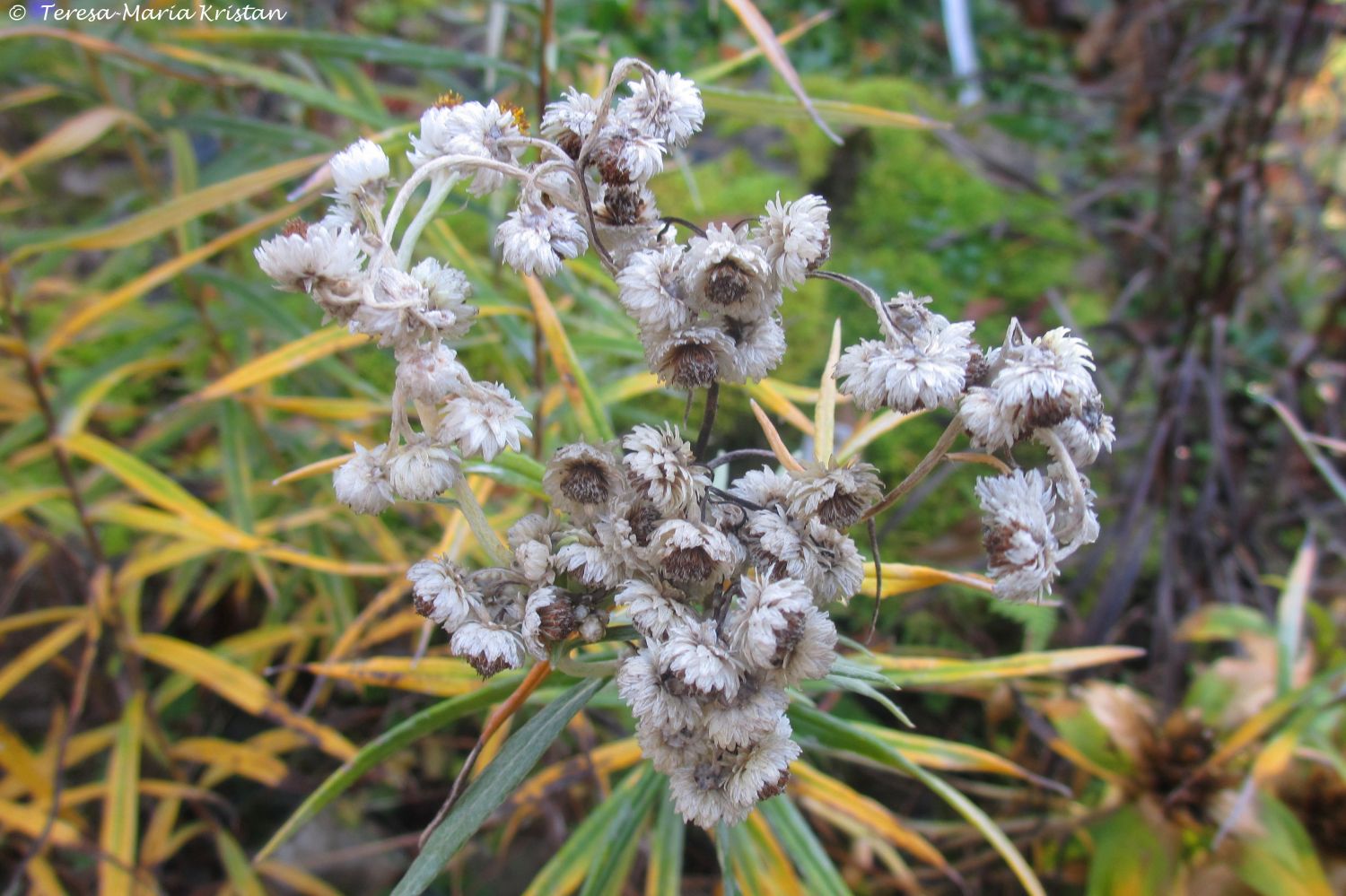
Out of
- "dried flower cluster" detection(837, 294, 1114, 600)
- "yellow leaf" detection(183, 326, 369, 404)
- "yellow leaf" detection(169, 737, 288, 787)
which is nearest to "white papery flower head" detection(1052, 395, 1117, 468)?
"dried flower cluster" detection(837, 294, 1114, 600)

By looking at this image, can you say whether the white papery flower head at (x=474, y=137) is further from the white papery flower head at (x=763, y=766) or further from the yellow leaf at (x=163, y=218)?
the yellow leaf at (x=163, y=218)

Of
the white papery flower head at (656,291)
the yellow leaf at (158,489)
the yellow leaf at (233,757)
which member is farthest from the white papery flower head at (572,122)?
the yellow leaf at (233,757)

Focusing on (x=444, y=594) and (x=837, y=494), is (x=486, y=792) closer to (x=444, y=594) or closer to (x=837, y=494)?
(x=444, y=594)

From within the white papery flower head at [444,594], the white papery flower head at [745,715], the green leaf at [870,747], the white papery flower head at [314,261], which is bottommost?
the green leaf at [870,747]

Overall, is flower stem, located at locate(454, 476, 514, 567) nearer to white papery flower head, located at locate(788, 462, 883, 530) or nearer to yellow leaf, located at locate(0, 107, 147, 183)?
white papery flower head, located at locate(788, 462, 883, 530)

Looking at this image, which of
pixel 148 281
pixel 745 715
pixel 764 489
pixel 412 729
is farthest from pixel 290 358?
pixel 745 715
